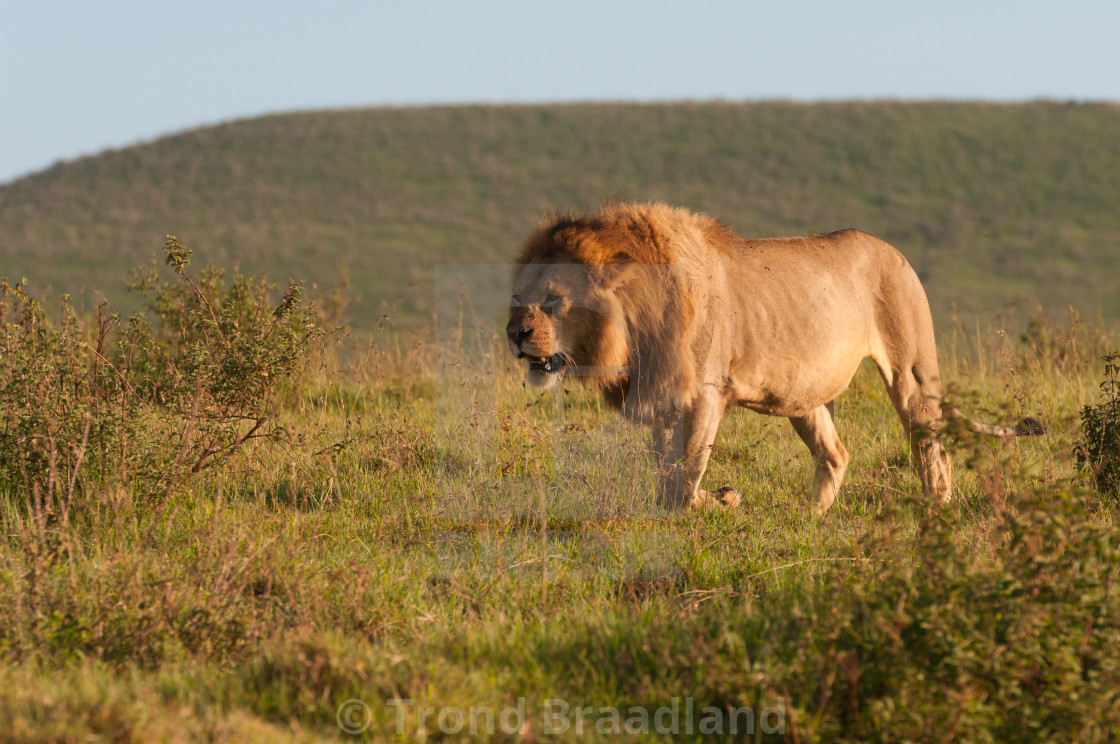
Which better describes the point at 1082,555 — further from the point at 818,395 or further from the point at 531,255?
the point at 531,255

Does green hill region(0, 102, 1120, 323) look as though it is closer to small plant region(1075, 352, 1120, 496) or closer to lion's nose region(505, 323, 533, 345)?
lion's nose region(505, 323, 533, 345)

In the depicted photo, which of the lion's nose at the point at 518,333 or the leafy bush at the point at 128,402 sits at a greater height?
the lion's nose at the point at 518,333

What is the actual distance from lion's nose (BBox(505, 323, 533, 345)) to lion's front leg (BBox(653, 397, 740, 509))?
94cm

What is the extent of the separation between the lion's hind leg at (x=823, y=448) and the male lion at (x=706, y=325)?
23 millimetres

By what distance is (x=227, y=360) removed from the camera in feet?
19.3

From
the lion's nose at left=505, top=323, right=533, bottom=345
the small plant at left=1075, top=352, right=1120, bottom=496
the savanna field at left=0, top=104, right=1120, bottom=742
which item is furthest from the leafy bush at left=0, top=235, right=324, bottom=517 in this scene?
the small plant at left=1075, top=352, right=1120, bottom=496

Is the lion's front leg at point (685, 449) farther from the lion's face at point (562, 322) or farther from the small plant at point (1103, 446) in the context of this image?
the small plant at point (1103, 446)

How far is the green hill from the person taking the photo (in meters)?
45.0

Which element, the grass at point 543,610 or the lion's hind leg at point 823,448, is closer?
the grass at point 543,610

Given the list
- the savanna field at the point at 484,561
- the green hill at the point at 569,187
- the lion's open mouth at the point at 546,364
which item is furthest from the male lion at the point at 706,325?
the green hill at the point at 569,187

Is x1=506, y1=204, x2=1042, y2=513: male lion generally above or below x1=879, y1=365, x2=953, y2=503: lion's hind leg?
above

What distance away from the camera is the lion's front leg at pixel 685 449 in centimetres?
538

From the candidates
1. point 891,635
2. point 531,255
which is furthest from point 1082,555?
point 531,255

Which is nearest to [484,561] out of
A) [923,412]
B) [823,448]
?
[823,448]
